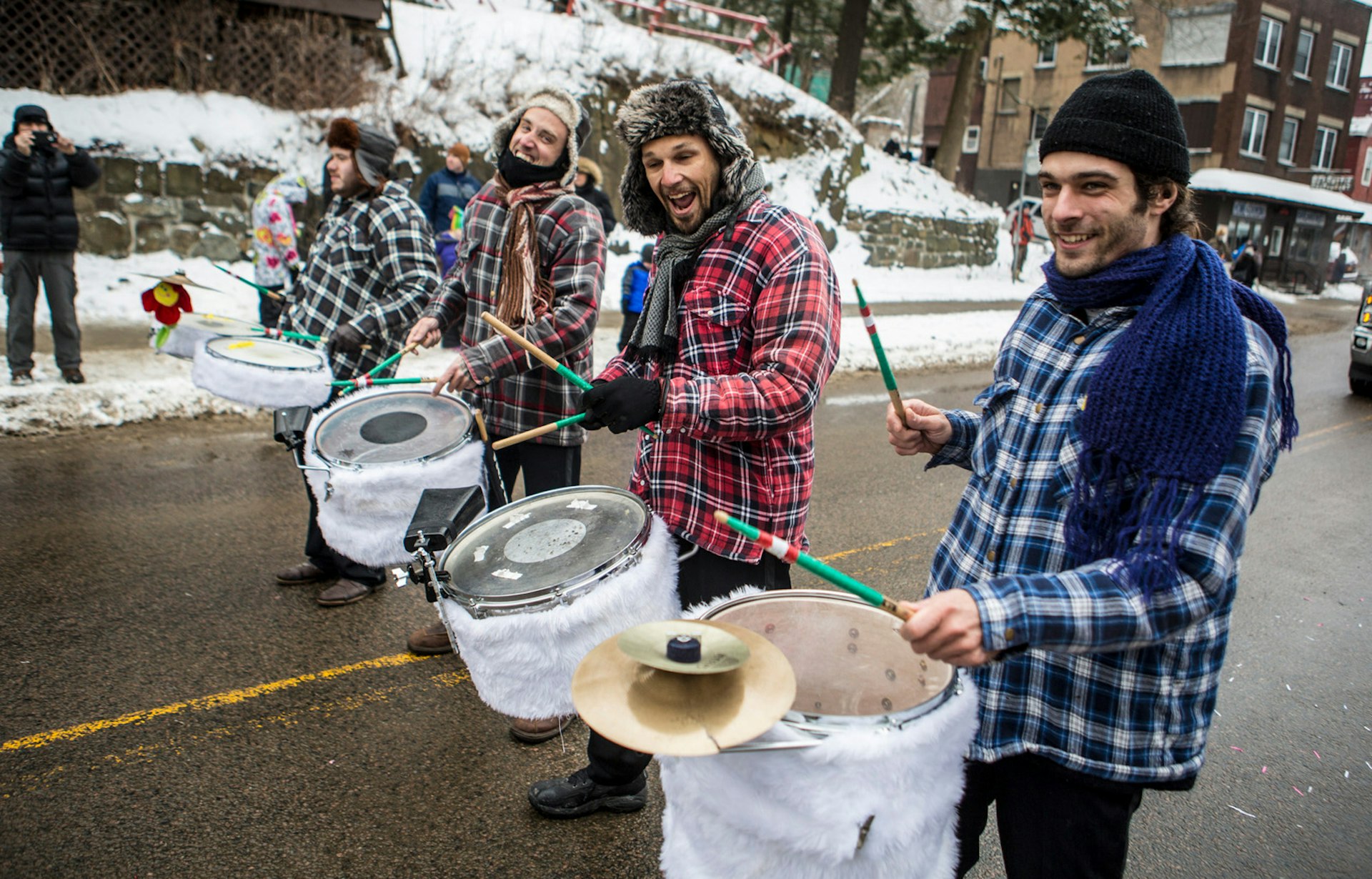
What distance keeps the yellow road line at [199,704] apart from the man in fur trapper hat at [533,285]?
761 mm

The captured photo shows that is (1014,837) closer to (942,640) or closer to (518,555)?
(942,640)

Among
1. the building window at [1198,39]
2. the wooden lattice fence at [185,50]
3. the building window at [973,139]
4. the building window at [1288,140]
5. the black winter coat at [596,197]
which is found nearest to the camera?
the black winter coat at [596,197]

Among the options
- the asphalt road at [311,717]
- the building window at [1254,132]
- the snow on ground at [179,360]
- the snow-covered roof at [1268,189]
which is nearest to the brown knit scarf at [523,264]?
the asphalt road at [311,717]

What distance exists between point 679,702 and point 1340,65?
42930 millimetres

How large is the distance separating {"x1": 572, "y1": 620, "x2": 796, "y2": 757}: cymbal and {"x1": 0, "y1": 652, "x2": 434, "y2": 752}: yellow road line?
8.00ft

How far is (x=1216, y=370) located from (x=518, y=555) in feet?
5.12

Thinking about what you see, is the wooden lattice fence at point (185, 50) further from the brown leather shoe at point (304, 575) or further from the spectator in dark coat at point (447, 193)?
the brown leather shoe at point (304, 575)

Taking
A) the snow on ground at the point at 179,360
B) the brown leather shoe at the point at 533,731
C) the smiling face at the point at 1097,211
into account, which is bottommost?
the brown leather shoe at the point at 533,731

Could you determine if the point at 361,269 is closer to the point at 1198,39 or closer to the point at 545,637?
the point at 545,637

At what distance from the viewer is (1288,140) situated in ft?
107

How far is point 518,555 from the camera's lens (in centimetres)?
223

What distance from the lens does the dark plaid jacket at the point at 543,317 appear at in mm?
3062

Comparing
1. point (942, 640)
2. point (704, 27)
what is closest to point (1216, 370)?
point (942, 640)

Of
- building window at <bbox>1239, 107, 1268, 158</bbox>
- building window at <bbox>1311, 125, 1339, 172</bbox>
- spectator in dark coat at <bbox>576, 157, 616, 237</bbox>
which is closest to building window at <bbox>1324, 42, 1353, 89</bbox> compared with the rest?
building window at <bbox>1311, 125, 1339, 172</bbox>
